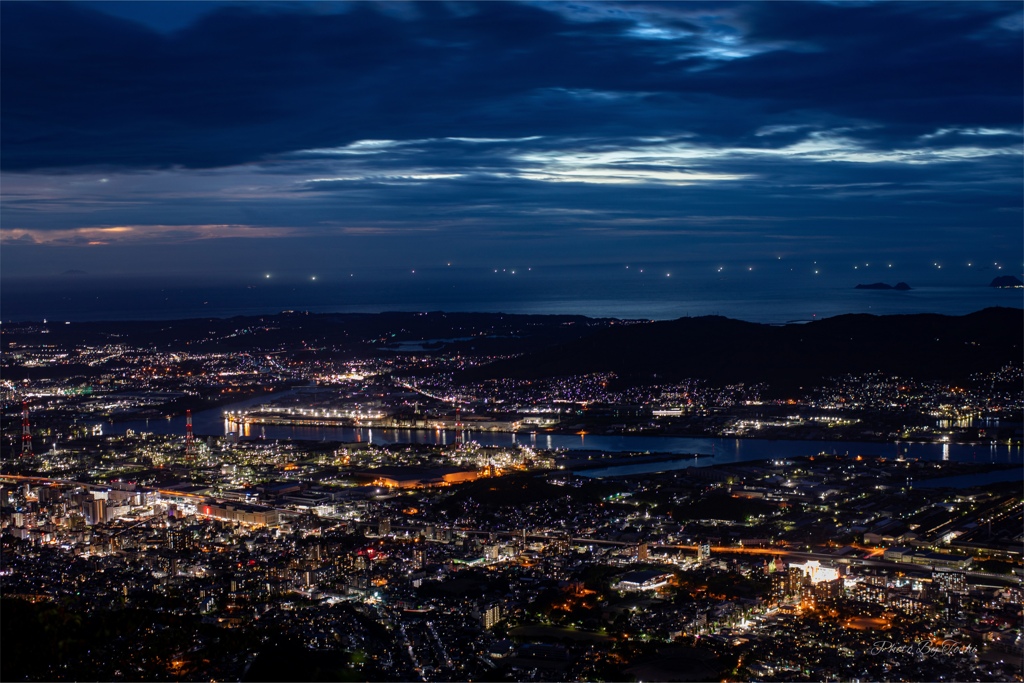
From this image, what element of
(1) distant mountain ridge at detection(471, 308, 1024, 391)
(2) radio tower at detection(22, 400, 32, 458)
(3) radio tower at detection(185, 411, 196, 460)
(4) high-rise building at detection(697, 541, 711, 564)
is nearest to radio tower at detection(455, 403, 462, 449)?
(3) radio tower at detection(185, 411, 196, 460)

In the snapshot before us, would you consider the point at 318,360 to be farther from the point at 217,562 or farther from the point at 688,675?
the point at 688,675

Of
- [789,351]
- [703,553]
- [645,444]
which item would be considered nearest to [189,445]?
[645,444]

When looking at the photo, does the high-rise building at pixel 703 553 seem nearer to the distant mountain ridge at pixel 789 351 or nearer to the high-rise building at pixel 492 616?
the high-rise building at pixel 492 616

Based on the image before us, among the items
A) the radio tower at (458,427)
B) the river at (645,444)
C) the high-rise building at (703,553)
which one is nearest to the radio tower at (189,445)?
the river at (645,444)

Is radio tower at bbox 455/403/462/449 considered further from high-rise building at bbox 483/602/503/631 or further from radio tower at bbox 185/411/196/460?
high-rise building at bbox 483/602/503/631

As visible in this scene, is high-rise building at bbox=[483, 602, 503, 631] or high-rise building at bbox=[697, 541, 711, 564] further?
high-rise building at bbox=[697, 541, 711, 564]

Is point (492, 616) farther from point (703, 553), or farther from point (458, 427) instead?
point (458, 427)

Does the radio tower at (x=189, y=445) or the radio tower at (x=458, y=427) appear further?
the radio tower at (x=458, y=427)

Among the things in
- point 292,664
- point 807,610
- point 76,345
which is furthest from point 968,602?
point 76,345
